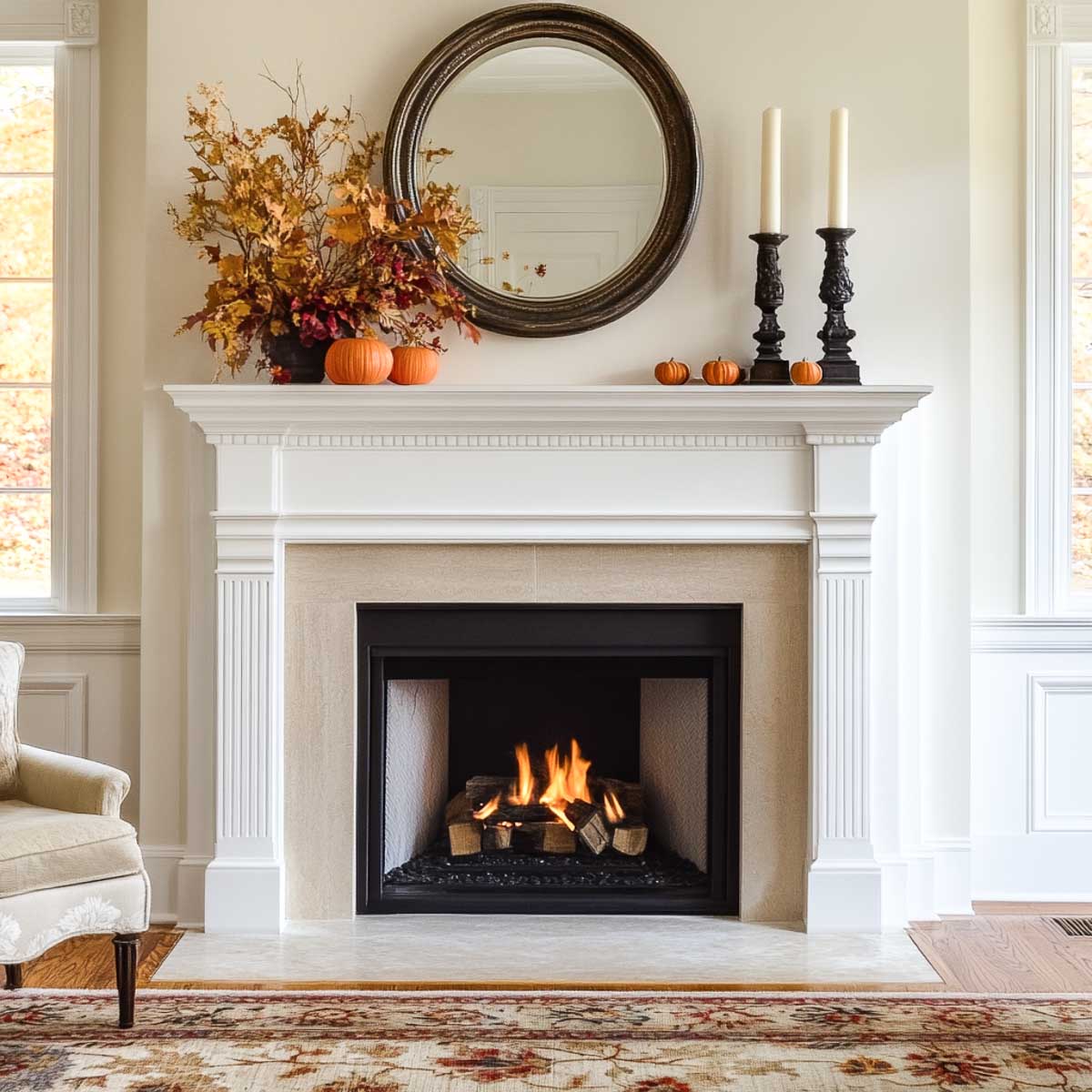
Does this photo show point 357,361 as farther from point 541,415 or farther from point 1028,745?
point 1028,745

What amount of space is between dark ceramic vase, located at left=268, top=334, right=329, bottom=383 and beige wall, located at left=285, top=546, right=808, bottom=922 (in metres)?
0.46

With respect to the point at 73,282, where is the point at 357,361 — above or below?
below

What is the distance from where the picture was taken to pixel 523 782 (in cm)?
359

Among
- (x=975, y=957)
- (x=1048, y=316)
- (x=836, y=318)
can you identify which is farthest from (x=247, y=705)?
(x=1048, y=316)

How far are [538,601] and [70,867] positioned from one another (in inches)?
52.5

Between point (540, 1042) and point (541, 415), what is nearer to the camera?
point (540, 1042)

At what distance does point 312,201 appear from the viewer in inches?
125

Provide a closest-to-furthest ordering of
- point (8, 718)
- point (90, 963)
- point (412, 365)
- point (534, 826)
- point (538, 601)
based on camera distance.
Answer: point (8, 718) → point (90, 963) → point (412, 365) → point (538, 601) → point (534, 826)

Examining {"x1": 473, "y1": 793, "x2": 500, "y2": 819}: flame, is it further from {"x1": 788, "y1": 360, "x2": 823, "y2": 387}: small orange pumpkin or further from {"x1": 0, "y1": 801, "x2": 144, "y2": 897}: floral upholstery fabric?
{"x1": 788, "y1": 360, "x2": 823, "y2": 387}: small orange pumpkin

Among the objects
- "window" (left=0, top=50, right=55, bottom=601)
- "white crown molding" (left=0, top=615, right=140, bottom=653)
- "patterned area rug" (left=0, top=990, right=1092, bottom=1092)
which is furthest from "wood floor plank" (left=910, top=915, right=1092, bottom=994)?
"window" (left=0, top=50, right=55, bottom=601)

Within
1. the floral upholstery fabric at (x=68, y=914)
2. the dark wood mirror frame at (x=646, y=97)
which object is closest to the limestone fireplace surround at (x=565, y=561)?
the dark wood mirror frame at (x=646, y=97)

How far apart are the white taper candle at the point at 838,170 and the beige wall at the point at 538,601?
2.87 ft

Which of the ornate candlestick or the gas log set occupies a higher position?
the ornate candlestick

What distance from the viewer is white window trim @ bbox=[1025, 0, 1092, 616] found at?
362cm
